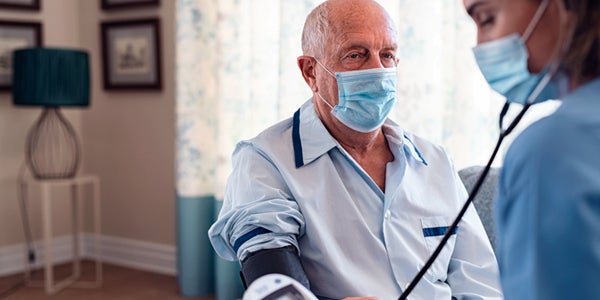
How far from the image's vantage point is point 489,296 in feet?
5.07

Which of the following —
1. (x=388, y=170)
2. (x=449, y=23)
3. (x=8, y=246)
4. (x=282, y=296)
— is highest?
(x=449, y=23)

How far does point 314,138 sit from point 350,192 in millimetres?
160

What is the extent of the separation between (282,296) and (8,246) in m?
3.30

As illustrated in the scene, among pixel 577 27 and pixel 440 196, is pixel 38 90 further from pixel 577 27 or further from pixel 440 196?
pixel 577 27

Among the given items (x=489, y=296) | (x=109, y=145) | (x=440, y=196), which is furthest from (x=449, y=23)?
(x=109, y=145)

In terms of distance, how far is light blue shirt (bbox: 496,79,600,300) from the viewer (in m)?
0.64

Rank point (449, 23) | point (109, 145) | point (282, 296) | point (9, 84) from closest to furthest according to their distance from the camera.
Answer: point (282, 296), point (449, 23), point (9, 84), point (109, 145)

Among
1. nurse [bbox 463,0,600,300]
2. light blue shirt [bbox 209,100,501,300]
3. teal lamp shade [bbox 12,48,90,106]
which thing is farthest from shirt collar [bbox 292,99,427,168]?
teal lamp shade [bbox 12,48,90,106]

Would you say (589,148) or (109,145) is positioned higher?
(589,148)

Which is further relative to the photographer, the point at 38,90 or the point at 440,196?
the point at 38,90

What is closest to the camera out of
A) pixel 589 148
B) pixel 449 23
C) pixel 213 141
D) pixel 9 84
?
pixel 589 148

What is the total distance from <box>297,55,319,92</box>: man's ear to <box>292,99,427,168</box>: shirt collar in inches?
1.9

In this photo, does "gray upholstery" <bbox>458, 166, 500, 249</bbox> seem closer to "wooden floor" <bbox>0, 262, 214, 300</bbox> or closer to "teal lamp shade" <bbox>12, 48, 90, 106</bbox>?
"wooden floor" <bbox>0, 262, 214, 300</bbox>

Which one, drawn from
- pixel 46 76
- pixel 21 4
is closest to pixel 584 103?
pixel 46 76
